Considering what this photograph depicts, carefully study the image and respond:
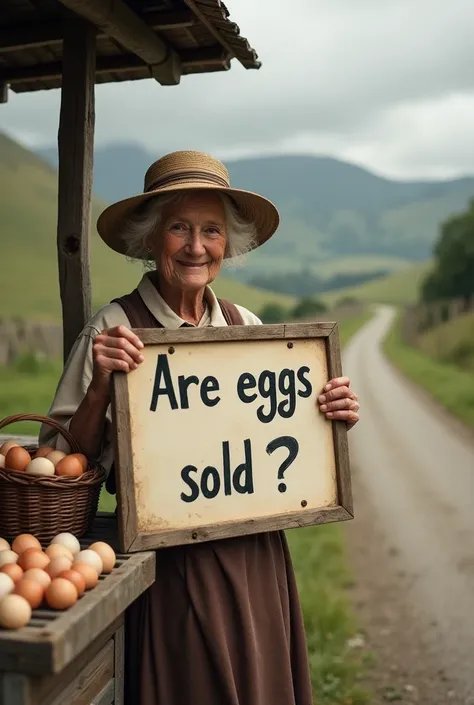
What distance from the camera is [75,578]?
198 cm

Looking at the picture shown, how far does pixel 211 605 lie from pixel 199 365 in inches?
28.7

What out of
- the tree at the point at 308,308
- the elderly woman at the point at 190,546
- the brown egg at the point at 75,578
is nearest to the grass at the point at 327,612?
the elderly woman at the point at 190,546

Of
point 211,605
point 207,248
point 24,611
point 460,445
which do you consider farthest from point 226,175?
point 460,445

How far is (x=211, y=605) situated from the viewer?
99.0 inches

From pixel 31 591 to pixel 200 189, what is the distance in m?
1.37

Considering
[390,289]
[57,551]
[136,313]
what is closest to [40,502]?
[57,551]

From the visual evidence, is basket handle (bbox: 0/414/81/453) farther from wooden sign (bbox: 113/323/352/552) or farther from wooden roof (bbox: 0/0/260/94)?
wooden roof (bbox: 0/0/260/94)

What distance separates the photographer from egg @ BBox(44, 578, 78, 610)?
1909mm

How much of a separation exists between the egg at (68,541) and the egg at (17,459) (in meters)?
0.22

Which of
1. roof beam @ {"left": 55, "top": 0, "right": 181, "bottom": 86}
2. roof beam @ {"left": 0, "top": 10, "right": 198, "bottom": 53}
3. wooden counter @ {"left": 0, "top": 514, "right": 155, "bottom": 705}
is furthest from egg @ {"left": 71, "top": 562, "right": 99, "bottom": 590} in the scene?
roof beam @ {"left": 0, "top": 10, "right": 198, "bottom": 53}

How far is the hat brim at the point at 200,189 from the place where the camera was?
8.69 feet

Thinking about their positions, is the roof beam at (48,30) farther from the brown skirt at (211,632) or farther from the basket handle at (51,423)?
the brown skirt at (211,632)

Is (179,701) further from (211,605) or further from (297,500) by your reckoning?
(297,500)

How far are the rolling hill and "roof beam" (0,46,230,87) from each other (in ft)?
116
